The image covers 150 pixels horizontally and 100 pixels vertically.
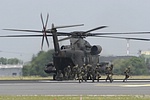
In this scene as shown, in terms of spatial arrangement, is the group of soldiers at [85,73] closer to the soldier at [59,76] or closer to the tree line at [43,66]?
the soldier at [59,76]

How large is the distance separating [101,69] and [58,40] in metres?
5.81

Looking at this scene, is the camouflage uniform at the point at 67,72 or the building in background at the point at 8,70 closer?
the camouflage uniform at the point at 67,72

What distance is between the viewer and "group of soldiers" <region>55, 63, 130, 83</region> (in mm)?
53378

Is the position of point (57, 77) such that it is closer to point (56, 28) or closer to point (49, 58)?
point (56, 28)

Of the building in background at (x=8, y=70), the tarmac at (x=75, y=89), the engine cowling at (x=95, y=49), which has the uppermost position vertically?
the engine cowling at (x=95, y=49)

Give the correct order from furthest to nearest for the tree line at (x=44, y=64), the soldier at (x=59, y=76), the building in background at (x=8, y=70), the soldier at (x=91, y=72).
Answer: the building in background at (x=8, y=70)
the tree line at (x=44, y=64)
the soldier at (x=59, y=76)
the soldier at (x=91, y=72)

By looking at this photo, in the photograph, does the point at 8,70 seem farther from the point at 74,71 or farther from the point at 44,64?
the point at 74,71

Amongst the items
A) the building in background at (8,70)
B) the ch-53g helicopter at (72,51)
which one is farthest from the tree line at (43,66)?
the building in background at (8,70)

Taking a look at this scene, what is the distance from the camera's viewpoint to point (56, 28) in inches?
2367

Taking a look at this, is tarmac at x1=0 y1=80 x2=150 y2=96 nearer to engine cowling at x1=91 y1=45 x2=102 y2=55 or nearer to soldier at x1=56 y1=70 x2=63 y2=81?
soldier at x1=56 y1=70 x2=63 y2=81

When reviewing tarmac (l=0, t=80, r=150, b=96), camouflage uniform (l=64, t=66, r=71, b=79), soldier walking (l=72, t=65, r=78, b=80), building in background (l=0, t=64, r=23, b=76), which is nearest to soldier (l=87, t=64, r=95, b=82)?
soldier walking (l=72, t=65, r=78, b=80)

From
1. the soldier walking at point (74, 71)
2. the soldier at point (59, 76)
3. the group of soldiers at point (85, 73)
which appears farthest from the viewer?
the soldier at point (59, 76)

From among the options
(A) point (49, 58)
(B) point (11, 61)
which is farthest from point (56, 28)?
(B) point (11, 61)

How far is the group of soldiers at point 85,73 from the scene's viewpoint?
53378mm
